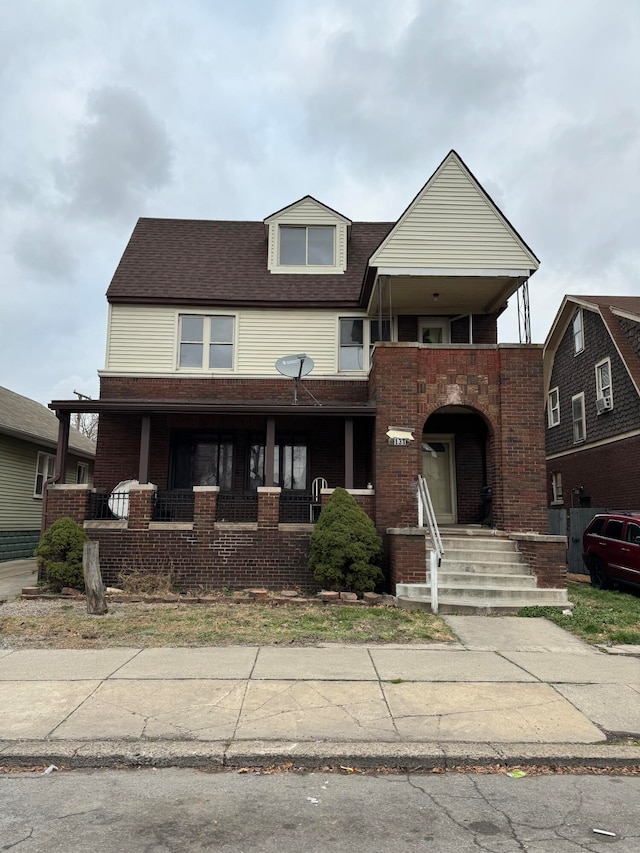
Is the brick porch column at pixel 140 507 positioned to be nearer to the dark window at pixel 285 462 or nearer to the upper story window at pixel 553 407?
the dark window at pixel 285 462

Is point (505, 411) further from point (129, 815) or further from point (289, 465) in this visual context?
point (129, 815)

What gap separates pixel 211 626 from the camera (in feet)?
27.9

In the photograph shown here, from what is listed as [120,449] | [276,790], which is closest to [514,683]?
[276,790]

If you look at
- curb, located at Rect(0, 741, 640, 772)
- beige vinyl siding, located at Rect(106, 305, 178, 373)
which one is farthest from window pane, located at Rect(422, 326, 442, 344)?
curb, located at Rect(0, 741, 640, 772)

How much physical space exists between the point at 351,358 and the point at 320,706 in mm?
10908

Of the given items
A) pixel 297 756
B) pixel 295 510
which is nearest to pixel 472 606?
pixel 295 510

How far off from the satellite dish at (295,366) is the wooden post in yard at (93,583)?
6017 millimetres

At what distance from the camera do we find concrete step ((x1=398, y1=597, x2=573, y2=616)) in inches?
392

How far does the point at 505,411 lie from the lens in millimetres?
12602

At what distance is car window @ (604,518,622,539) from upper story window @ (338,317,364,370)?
6797 millimetres

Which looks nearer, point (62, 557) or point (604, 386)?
point (62, 557)

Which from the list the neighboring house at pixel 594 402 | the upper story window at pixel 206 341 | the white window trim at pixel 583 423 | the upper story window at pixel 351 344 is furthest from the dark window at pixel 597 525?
the upper story window at pixel 206 341

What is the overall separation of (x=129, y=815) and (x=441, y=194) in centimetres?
1334

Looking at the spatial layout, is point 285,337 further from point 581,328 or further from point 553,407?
point 553,407
